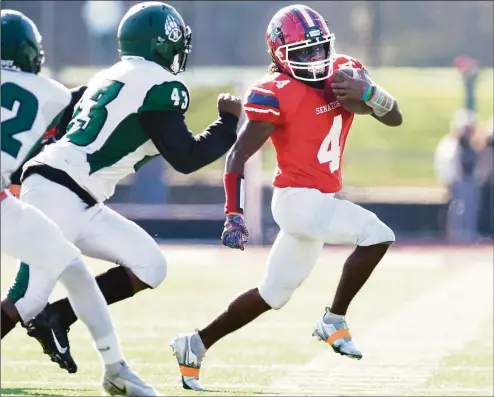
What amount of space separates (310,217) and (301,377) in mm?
1177

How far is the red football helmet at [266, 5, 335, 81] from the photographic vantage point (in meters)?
5.62

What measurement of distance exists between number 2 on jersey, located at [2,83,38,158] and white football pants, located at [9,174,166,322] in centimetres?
63

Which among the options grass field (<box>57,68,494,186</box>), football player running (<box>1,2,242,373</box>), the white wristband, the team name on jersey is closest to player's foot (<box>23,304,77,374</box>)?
football player running (<box>1,2,242,373</box>)

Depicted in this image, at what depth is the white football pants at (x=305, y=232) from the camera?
5547 millimetres

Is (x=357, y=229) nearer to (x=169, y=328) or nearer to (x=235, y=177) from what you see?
(x=235, y=177)

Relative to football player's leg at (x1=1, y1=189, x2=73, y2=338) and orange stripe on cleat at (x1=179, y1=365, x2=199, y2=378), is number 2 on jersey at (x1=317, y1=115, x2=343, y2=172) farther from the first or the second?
football player's leg at (x1=1, y1=189, x2=73, y2=338)

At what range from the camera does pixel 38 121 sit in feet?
15.4

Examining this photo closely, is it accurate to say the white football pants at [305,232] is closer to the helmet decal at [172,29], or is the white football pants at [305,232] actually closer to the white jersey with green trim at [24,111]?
the helmet decal at [172,29]

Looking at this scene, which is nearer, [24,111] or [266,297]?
[24,111]

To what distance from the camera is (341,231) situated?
18.1ft

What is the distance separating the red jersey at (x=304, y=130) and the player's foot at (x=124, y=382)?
1311mm

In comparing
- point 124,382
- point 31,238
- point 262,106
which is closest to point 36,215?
point 31,238

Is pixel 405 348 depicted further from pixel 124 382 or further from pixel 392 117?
pixel 124 382

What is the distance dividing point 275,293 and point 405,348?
2.14 metres
